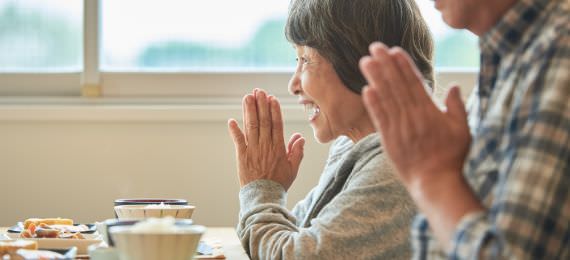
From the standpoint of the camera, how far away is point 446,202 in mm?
920

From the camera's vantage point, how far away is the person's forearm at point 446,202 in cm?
91

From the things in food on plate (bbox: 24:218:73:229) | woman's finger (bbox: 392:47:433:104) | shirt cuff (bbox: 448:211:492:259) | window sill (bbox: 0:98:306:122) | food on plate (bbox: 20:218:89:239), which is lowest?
window sill (bbox: 0:98:306:122)

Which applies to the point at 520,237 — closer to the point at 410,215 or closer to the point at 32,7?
the point at 410,215

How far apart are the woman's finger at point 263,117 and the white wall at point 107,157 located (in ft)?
2.84

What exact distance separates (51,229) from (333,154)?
0.71 meters

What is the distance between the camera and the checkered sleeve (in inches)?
33.4

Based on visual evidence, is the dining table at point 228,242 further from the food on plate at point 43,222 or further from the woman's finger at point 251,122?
the woman's finger at point 251,122

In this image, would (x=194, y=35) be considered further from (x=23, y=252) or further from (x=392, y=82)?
(x=392, y=82)

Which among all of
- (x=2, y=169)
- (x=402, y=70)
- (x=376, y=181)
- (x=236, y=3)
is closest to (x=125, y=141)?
(x=2, y=169)

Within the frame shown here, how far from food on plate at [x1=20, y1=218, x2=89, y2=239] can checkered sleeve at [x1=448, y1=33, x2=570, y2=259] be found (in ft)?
2.60

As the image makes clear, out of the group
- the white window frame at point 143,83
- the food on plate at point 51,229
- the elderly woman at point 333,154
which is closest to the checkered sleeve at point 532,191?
the elderly woman at point 333,154

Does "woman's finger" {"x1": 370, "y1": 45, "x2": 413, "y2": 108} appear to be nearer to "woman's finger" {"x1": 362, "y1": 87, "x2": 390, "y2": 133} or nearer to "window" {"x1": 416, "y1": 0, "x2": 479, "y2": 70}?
"woman's finger" {"x1": 362, "y1": 87, "x2": 390, "y2": 133}

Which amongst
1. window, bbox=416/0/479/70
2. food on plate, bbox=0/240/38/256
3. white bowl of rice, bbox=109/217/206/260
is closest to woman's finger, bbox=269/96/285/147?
food on plate, bbox=0/240/38/256

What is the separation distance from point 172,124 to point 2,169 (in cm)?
54
